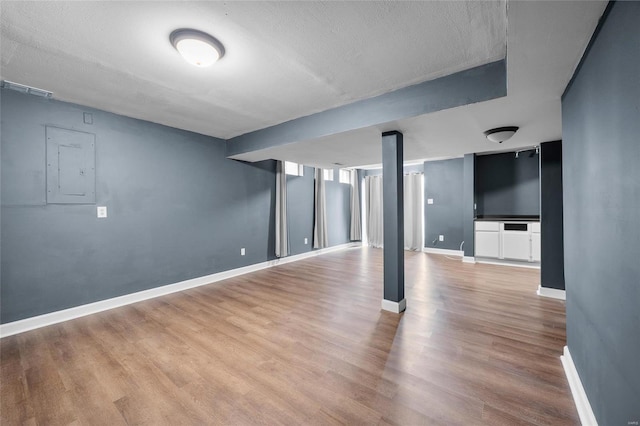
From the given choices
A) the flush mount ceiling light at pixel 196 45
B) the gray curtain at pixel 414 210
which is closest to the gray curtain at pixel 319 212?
the gray curtain at pixel 414 210

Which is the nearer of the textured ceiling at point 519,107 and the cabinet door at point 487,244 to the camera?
the textured ceiling at point 519,107

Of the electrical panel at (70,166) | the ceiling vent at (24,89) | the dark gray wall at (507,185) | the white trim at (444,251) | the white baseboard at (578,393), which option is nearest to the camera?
the white baseboard at (578,393)

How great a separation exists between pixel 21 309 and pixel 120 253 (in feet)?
3.06

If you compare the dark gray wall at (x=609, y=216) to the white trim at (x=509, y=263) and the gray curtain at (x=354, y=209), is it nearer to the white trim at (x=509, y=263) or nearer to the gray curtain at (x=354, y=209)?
the white trim at (x=509, y=263)

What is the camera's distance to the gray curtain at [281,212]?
518cm

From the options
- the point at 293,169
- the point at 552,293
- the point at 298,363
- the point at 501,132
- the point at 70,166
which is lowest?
the point at 298,363

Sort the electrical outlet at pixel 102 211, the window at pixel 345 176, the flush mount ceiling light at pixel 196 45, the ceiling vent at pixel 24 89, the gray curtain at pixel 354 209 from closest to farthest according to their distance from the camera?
1. the flush mount ceiling light at pixel 196 45
2. the ceiling vent at pixel 24 89
3. the electrical outlet at pixel 102 211
4. the window at pixel 345 176
5. the gray curtain at pixel 354 209

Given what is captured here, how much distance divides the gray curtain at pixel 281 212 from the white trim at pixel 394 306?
9.24ft

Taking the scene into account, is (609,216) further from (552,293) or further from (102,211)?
(102,211)

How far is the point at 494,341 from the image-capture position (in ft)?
7.21

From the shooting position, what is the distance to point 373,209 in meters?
7.74

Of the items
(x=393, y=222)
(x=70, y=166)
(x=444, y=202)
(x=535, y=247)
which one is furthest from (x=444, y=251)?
(x=70, y=166)

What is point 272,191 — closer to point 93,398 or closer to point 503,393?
point 93,398

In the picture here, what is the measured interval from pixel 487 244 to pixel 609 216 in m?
4.56
